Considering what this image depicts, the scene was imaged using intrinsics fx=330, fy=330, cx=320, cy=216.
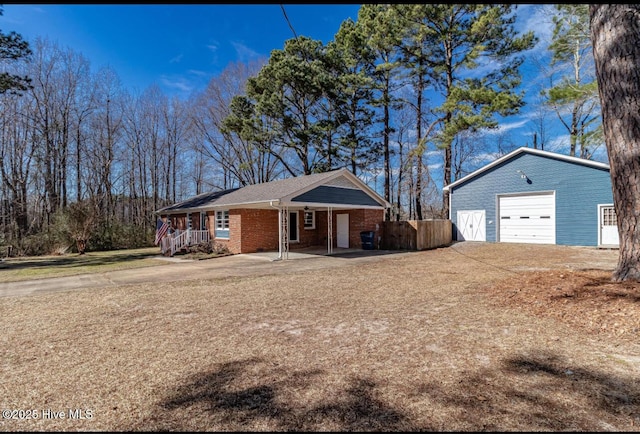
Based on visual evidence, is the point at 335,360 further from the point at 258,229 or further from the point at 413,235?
the point at 413,235

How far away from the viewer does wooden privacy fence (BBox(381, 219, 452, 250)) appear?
16.7 meters

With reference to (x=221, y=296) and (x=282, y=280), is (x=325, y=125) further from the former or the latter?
(x=221, y=296)

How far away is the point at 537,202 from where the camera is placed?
55.0 ft

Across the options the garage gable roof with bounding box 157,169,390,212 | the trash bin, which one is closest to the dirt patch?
the garage gable roof with bounding box 157,169,390,212

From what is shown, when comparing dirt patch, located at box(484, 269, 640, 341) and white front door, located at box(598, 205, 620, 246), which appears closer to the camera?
dirt patch, located at box(484, 269, 640, 341)

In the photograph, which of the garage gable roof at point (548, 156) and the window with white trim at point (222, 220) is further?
the window with white trim at point (222, 220)

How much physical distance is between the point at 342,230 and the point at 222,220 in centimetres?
650

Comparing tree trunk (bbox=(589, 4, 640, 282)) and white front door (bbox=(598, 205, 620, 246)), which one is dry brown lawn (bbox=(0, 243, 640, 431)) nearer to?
tree trunk (bbox=(589, 4, 640, 282))

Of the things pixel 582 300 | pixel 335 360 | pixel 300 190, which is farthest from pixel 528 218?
pixel 335 360

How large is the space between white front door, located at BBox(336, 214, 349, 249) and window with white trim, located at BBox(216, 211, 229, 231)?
6.05 m

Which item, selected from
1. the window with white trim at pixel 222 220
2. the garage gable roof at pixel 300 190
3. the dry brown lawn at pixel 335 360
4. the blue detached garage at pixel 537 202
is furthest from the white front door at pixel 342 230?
the dry brown lawn at pixel 335 360

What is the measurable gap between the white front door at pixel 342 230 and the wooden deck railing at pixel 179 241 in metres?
7.20

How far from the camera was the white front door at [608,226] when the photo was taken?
1438 centimetres

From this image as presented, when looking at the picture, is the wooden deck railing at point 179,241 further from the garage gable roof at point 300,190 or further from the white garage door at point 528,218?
the white garage door at point 528,218
